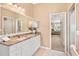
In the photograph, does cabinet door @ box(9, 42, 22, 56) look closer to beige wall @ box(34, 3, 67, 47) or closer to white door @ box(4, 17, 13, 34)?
white door @ box(4, 17, 13, 34)

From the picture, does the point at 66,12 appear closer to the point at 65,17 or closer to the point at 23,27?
the point at 65,17

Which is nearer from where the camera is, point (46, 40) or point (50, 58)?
point (50, 58)

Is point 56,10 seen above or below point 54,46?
above

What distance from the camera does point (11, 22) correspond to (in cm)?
388

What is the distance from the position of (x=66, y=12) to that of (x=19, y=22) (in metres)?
1.96

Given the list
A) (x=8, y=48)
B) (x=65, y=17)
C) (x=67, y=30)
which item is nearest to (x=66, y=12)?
(x=65, y=17)

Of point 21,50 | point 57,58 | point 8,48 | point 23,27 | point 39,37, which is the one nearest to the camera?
point 57,58

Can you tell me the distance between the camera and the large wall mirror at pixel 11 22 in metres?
3.57

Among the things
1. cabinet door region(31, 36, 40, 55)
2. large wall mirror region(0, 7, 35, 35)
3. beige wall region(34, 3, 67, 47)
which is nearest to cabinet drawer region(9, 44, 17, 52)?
large wall mirror region(0, 7, 35, 35)

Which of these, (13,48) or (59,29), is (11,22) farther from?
(59,29)

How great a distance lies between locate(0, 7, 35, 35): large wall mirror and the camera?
357 centimetres

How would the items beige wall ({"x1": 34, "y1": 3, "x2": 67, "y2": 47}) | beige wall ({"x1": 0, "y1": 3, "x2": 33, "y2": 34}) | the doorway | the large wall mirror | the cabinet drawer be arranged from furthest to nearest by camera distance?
the doorway < beige wall ({"x1": 34, "y1": 3, "x2": 67, "y2": 47}) < beige wall ({"x1": 0, "y1": 3, "x2": 33, "y2": 34}) < the large wall mirror < the cabinet drawer

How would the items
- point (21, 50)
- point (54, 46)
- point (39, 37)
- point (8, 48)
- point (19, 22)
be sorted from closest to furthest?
Result: point (8, 48), point (21, 50), point (19, 22), point (39, 37), point (54, 46)

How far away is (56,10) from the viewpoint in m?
5.01
